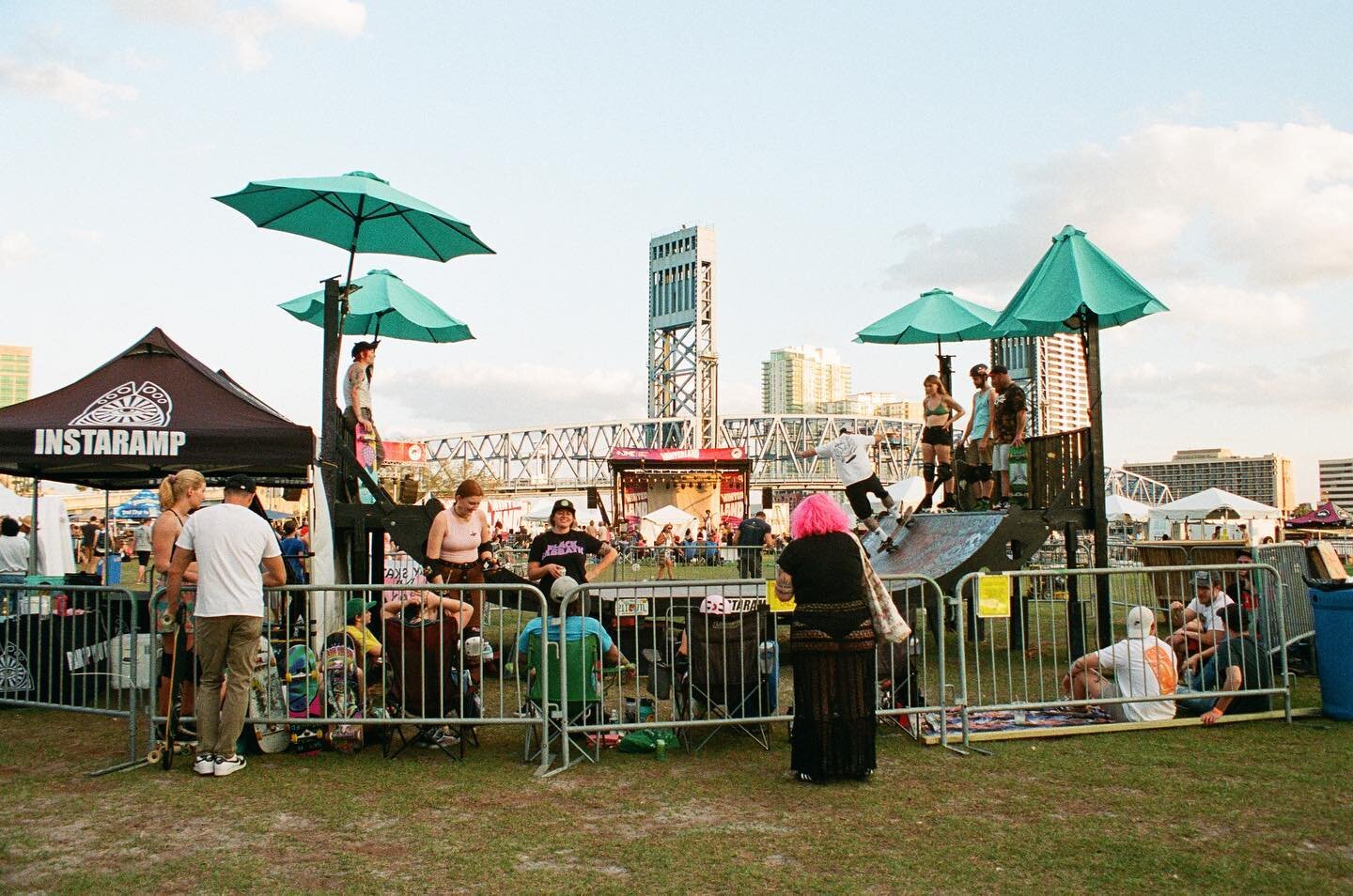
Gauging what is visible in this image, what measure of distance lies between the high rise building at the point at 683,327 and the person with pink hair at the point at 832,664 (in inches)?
3333

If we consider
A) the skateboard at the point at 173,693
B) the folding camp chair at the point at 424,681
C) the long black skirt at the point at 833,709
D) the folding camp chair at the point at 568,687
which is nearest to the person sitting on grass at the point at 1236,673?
the long black skirt at the point at 833,709

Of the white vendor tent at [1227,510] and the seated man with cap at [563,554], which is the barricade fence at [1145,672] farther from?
the white vendor tent at [1227,510]

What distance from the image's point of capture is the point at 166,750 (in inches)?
232

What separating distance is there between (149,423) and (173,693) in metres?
2.35

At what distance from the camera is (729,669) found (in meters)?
6.25

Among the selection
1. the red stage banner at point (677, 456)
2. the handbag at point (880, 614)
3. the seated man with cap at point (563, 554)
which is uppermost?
the red stage banner at point (677, 456)

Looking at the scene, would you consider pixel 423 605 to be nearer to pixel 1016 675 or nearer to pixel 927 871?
pixel 927 871

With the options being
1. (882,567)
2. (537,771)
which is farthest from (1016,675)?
(537,771)

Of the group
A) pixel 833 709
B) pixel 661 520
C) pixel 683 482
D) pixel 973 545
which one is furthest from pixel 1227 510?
pixel 833 709

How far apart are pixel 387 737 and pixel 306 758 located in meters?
0.49

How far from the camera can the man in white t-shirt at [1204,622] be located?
740cm

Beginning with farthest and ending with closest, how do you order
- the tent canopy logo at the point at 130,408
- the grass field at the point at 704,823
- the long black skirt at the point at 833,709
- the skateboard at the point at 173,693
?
the tent canopy logo at the point at 130,408
the skateboard at the point at 173,693
the long black skirt at the point at 833,709
the grass field at the point at 704,823

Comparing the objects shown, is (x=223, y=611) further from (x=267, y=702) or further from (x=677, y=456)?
(x=677, y=456)

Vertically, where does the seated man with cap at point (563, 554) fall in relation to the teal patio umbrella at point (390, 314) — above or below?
below
